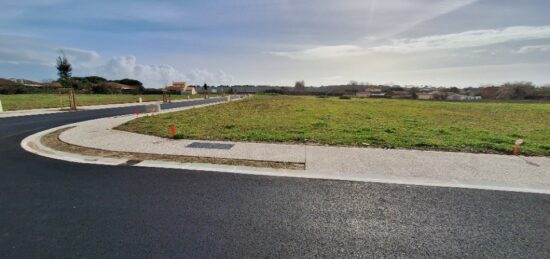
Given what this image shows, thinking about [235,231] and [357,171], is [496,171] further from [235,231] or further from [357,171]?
[235,231]

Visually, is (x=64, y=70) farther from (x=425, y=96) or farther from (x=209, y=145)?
(x=425, y=96)

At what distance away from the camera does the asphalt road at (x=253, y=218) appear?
245 cm

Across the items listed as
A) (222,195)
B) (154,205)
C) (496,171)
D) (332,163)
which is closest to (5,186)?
(154,205)

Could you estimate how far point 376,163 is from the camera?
17.3 ft

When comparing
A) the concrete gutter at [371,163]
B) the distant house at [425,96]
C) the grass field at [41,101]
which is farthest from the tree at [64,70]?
the distant house at [425,96]

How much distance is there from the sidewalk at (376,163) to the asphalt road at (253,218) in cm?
38

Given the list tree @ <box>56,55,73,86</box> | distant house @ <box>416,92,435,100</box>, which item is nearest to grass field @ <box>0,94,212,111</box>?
tree @ <box>56,55,73,86</box>

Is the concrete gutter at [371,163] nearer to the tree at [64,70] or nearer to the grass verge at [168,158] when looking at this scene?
the grass verge at [168,158]

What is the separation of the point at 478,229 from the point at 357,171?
212 cm

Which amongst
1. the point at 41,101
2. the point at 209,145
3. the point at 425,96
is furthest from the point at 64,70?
the point at 425,96

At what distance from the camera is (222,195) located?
364cm

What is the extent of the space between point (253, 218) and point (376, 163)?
11.0 ft

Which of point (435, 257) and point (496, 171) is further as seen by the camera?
point (496, 171)

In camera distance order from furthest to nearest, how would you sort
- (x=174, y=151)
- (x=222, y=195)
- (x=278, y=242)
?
1. (x=174, y=151)
2. (x=222, y=195)
3. (x=278, y=242)
